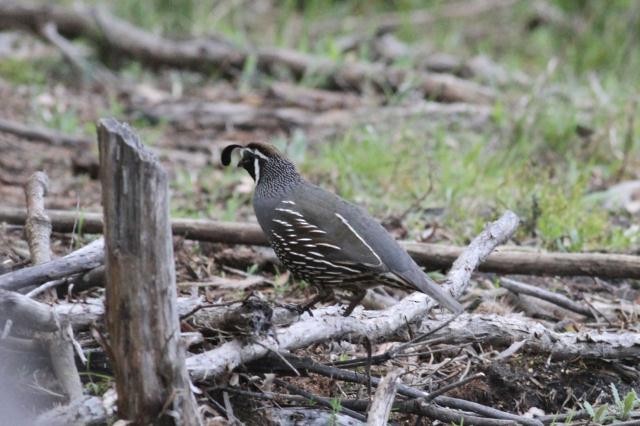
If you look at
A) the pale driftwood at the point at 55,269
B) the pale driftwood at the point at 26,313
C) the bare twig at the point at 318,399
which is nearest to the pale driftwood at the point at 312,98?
the pale driftwood at the point at 55,269

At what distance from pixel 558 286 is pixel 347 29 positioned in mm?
6495

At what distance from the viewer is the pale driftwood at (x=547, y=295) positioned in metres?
5.57

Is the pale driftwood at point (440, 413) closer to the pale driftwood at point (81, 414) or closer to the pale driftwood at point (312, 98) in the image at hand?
the pale driftwood at point (81, 414)

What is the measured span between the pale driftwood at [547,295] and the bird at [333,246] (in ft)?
3.29

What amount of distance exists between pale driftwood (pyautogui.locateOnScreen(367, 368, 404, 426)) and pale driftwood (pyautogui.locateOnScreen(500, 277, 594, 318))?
1801 mm

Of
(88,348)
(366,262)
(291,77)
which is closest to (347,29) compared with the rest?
(291,77)

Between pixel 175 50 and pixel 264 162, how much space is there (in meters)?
5.27

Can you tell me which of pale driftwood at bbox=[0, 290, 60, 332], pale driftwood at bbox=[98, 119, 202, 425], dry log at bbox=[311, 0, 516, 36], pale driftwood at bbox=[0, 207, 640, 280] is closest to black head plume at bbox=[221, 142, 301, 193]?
pale driftwood at bbox=[0, 207, 640, 280]

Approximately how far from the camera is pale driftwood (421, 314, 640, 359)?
15.3ft

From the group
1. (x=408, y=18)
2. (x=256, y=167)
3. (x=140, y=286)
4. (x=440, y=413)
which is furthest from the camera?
(x=408, y=18)

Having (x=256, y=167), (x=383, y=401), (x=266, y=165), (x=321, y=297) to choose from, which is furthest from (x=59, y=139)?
(x=383, y=401)

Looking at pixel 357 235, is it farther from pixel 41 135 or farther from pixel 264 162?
pixel 41 135

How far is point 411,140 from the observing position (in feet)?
27.7

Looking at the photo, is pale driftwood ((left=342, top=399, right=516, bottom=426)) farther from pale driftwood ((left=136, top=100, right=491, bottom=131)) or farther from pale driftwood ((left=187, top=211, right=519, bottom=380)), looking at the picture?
pale driftwood ((left=136, top=100, right=491, bottom=131))
